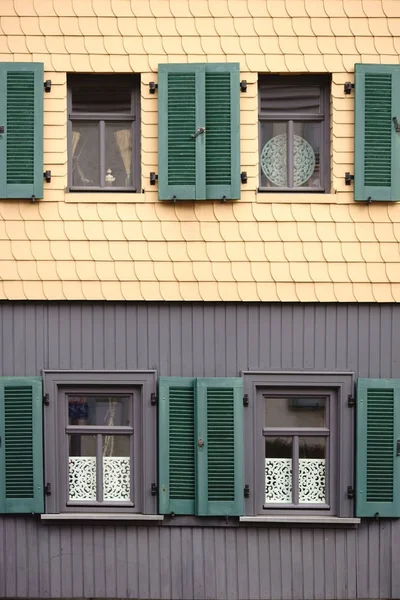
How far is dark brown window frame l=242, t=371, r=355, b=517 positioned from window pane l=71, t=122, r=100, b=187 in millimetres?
2726

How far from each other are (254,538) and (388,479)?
1.56 meters

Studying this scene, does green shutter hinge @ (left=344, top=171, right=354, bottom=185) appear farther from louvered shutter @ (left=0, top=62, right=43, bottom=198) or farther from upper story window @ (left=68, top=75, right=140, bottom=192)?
louvered shutter @ (left=0, top=62, right=43, bottom=198)

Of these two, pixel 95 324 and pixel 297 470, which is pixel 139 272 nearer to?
pixel 95 324

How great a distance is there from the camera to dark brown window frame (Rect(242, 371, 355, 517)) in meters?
7.88

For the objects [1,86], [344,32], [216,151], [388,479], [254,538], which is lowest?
[254,538]

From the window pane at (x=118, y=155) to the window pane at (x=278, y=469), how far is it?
10.6 ft

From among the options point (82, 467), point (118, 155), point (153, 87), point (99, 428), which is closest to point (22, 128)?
point (118, 155)

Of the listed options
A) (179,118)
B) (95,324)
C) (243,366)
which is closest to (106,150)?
(179,118)

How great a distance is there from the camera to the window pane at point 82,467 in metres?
8.03

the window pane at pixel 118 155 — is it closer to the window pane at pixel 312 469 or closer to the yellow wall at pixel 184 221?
the yellow wall at pixel 184 221

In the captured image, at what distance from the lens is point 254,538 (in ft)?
26.1

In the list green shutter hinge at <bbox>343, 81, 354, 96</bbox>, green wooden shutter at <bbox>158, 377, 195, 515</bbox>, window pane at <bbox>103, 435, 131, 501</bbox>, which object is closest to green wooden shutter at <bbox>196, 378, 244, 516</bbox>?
green wooden shutter at <bbox>158, 377, 195, 515</bbox>

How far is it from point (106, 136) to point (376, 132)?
2.89 meters

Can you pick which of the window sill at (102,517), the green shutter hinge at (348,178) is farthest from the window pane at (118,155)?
the window sill at (102,517)
